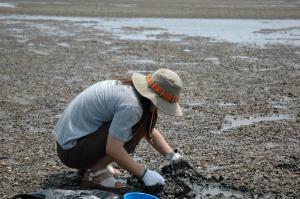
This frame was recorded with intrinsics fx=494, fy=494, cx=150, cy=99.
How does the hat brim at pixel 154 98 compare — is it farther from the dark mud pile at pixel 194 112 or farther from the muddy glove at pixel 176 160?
the dark mud pile at pixel 194 112

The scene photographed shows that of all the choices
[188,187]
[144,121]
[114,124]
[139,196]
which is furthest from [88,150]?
[188,187]

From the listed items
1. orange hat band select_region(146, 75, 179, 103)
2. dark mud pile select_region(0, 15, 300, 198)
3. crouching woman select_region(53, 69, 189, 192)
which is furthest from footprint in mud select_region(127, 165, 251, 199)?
orange hat band select_region(146, 75, 179, 103)

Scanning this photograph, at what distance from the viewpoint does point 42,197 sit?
15.2ft

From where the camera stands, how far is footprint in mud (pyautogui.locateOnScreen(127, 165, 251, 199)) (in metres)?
5.29

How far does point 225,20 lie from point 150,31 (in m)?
11.5

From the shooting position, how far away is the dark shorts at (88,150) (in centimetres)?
503

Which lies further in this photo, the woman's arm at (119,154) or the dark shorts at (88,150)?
the dark shorts at (88,150)

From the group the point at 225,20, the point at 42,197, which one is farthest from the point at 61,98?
the point at 225,20

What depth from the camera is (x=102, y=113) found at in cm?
500

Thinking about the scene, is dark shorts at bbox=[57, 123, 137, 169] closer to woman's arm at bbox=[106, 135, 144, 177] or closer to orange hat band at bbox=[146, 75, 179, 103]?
woman's arm at bbox=[106, 135, 144, 177]

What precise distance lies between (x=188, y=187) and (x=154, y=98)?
1238mm

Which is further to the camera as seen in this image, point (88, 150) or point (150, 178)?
point (88, 150)

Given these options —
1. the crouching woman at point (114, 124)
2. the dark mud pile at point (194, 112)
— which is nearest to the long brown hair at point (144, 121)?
the crouching woman at point (114, 124)

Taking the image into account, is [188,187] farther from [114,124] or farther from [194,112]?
[194,112]
